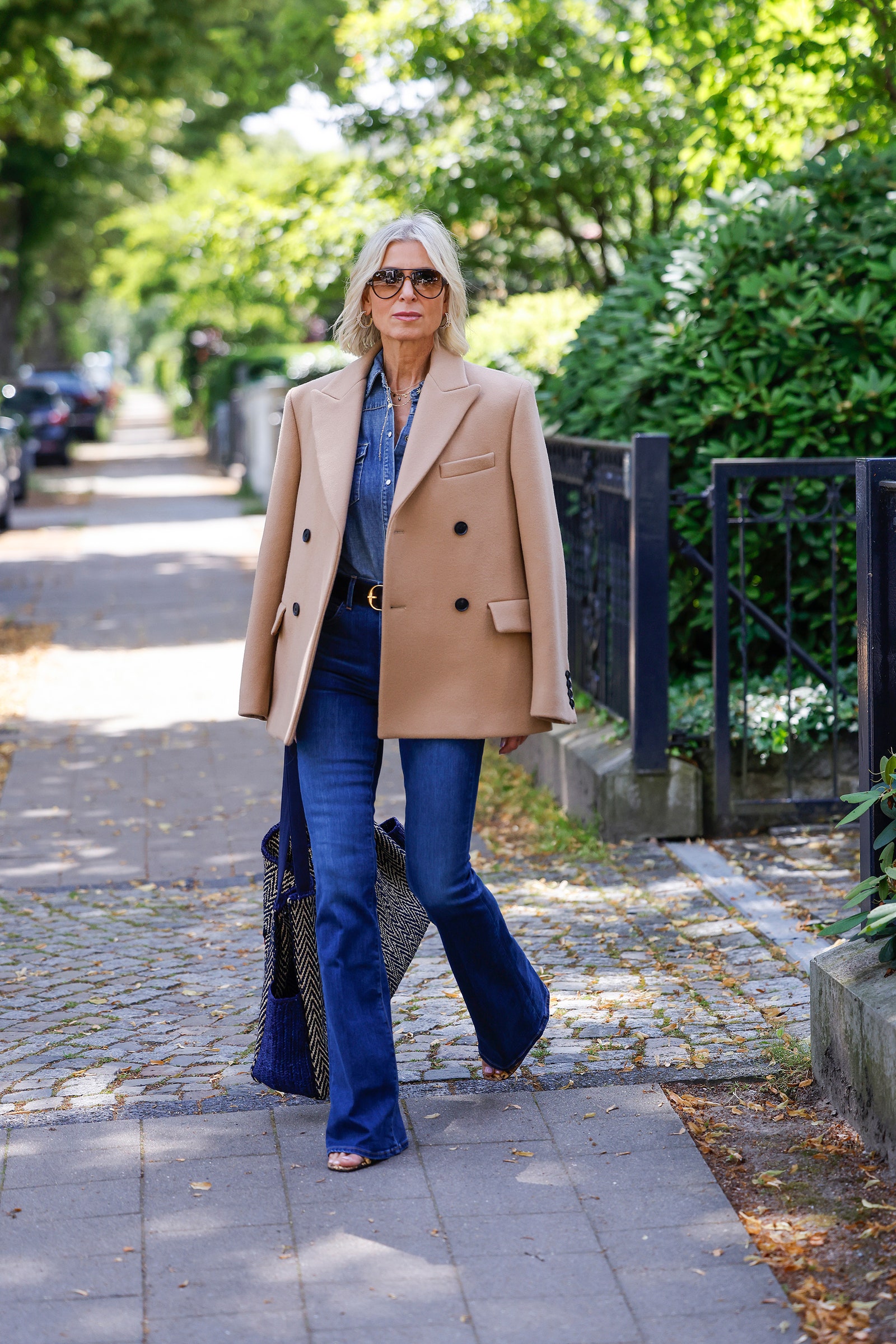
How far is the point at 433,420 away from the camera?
354 cm

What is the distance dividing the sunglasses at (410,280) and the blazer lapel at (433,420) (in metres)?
0.16

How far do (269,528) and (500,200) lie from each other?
9.96 metres

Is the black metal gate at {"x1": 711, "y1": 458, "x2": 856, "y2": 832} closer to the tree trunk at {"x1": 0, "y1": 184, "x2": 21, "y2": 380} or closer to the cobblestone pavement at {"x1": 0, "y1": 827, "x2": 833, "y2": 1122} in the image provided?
the cobblestone pavement at {"x1": 0, "y1": 827, "x2": 833, "y2": 1122}

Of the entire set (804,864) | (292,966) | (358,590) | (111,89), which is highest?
(111,89)

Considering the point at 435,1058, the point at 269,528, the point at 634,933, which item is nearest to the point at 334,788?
the point at 269,528

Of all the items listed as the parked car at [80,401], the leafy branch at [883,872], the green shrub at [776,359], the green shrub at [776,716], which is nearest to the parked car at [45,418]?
the parked car at [80,401]

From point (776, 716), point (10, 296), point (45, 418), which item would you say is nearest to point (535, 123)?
point (776, 716)

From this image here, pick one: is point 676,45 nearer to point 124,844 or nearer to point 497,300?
point 497,300

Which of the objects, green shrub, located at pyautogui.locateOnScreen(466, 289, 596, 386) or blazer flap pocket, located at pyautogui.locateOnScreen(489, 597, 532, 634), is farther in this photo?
green shrub, located at pyautogui.locateOnScreen(466, 289, 596, 386)

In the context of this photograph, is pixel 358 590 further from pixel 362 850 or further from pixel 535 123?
pixel 535 123

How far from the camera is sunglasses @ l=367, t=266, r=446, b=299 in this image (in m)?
3.55

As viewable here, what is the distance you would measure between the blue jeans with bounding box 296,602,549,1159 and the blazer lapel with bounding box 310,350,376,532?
253mm

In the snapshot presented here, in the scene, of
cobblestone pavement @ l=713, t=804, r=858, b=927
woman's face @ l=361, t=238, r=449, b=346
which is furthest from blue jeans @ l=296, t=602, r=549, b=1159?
cobblestone pavement @ l=713, t=804, r=858, b=927

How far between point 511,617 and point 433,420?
1.49 feet
